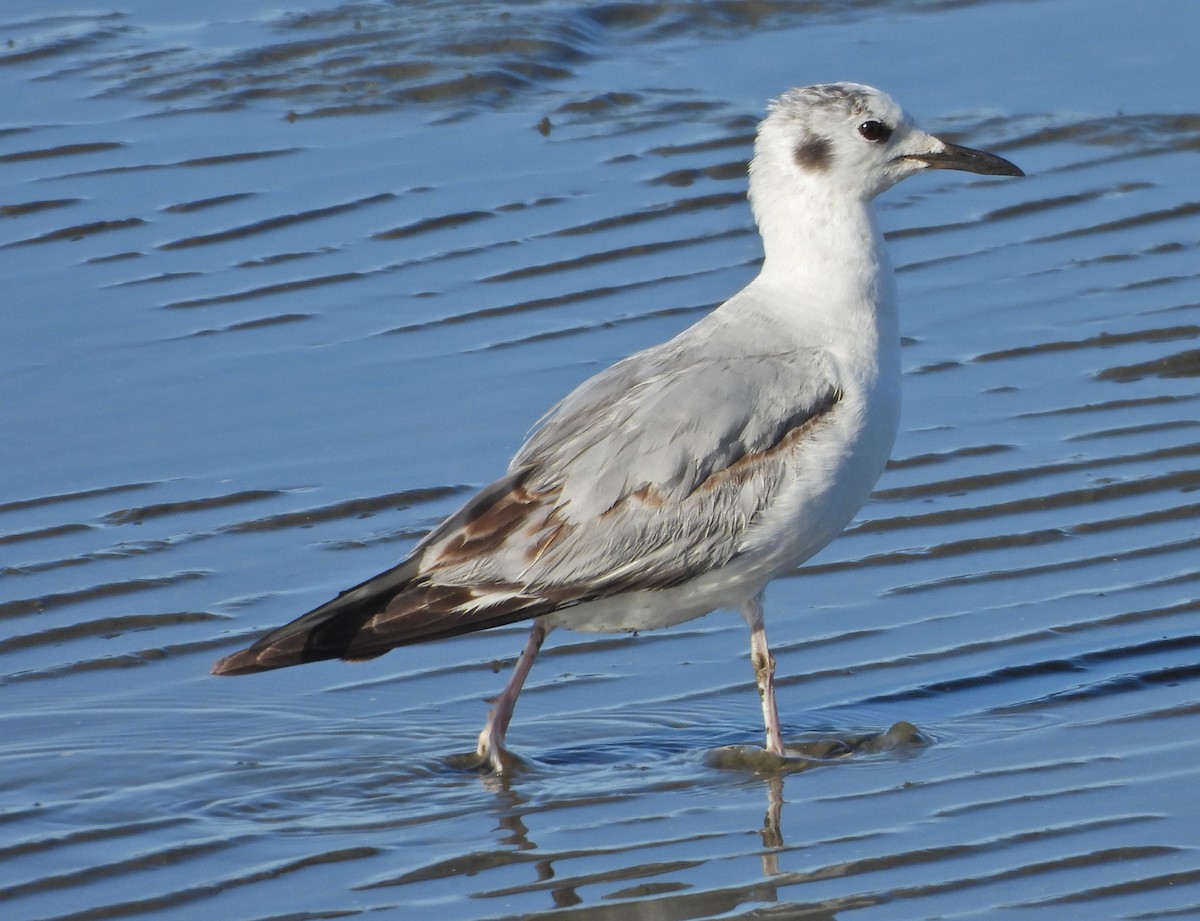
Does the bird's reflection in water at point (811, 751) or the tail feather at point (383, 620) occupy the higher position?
the tail feather at point (383, 620)

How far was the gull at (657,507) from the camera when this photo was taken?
19.0 feet

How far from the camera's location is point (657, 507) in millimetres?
5852

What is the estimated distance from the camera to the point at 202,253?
916 centimetres

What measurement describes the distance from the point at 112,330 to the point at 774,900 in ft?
14.5

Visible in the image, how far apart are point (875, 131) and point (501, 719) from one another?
81.5 inches

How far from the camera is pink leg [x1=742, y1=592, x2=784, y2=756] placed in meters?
5.83

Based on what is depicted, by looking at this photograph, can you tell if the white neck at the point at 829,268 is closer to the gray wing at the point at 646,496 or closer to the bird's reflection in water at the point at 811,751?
the gray wing at the point at 646,496

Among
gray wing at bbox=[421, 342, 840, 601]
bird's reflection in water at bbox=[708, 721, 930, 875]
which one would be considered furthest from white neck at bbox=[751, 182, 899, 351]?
bird's reflection in water at bbox=[708, 721, 930, 875]

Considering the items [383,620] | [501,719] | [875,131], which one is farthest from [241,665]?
[875,131]

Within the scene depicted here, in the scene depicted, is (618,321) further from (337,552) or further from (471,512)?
(471,512)

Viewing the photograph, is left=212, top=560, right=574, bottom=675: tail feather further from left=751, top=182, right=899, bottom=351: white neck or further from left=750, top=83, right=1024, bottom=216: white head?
left=750, top=83, right=1024, bottom=216: white head

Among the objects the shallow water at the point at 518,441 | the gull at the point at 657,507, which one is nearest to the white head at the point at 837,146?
the gull at the point at 657,507

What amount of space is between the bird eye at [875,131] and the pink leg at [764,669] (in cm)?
143

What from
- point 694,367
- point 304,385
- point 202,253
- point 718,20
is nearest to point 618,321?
point 304,385
